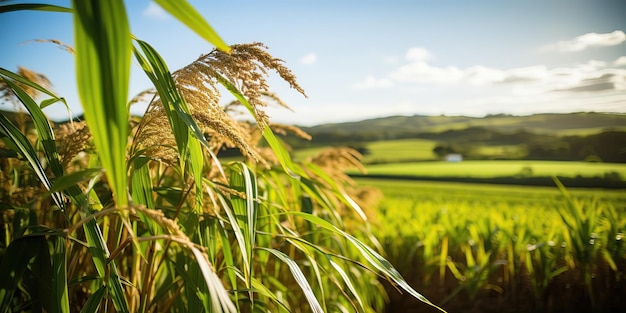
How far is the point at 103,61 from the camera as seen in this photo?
44 cm

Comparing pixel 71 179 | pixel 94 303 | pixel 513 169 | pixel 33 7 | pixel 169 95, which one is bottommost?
pixel 513 169

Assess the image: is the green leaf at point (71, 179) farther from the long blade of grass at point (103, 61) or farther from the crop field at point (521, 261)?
the crop field at point (521, 261)

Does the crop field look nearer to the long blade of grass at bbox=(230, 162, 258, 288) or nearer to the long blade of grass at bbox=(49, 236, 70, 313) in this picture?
the long blade of grass at bbox=(230, 162, 258, 288)

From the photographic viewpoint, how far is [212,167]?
1289 mm

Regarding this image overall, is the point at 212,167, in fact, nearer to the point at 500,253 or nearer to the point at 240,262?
the point at 240,262

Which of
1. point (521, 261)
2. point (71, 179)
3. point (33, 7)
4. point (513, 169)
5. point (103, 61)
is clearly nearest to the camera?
point (103, 61)

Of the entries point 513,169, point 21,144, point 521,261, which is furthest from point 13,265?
point 513,169

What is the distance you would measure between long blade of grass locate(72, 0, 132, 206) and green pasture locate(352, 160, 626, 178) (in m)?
1.93

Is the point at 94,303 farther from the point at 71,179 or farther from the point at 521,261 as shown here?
the point at 521,261

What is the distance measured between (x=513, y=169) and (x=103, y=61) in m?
9.83

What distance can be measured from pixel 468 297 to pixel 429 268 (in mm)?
264

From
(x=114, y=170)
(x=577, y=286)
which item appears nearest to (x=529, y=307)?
(x=577, y=286)

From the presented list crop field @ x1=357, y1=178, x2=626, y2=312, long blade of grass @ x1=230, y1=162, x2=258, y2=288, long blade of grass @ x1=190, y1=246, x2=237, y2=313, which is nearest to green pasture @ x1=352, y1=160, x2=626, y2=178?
crop field @ x1=357, y1=178, x2=626, y2=312

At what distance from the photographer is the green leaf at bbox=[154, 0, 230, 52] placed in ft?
1.47
